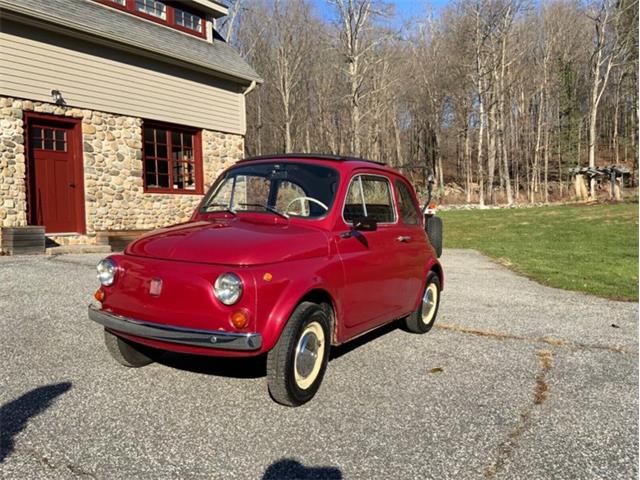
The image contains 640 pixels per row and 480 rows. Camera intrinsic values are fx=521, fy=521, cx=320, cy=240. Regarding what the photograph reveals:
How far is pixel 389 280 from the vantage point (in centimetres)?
484

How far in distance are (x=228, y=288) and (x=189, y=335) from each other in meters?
0.40

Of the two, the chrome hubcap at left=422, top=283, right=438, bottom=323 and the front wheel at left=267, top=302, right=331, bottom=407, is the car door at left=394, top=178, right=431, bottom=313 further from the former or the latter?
the front wheel at left=267, top=302, right=331, bottom=407

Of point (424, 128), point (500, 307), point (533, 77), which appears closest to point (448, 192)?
point (424, 128)

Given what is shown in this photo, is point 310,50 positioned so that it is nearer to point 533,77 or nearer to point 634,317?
point 533,77

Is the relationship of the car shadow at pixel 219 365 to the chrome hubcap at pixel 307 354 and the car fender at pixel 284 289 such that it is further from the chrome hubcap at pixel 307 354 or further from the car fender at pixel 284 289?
the car fender at pixel 284 289

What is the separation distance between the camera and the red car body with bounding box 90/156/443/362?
3.40 metres

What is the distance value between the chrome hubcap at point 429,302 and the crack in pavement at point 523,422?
49.3 inches

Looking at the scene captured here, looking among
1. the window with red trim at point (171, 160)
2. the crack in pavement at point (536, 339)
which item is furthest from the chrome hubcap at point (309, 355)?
the window with red trim at point (171, 160)

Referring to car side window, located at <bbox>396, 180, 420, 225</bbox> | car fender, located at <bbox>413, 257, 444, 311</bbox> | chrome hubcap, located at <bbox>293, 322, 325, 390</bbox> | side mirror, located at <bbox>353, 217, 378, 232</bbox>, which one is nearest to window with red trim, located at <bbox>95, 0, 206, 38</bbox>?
car side window, located at <bbox>396, 180, 420, 225</bbox>

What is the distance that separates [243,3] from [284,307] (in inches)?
1411

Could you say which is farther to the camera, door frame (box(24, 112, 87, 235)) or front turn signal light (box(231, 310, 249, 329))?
door frame (box(24, 112, 87, 235))

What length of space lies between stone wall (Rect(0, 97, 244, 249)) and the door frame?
104 mm

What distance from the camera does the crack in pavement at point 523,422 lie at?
9.70 feet

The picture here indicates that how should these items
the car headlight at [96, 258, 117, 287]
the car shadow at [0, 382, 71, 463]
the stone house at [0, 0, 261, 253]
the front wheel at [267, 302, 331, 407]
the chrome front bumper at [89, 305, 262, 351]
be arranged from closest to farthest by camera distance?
the car shadow at [0, 382, 71, 463], the chrome front bumper at [89, 305, 262, 351], the front wheel at [267, 302, 331, 407], the car headlight at [96, 258, 117, 287], the stone house at [0, 0, 261, 253]
